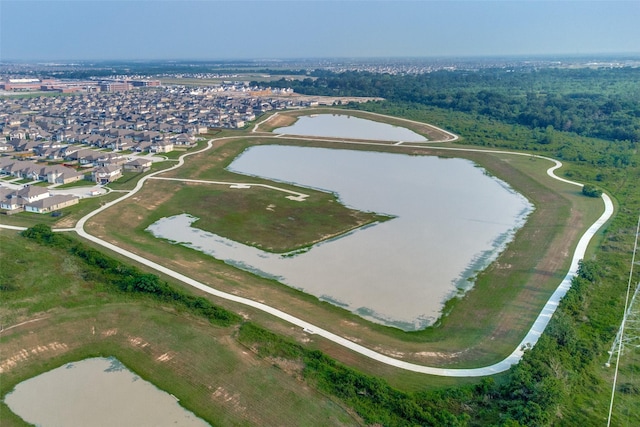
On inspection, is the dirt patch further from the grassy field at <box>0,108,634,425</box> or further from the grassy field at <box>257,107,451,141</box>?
Result: the grassy field at <box>257,107,451,141</box>

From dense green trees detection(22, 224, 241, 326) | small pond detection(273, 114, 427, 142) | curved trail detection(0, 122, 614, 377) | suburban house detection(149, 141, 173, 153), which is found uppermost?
suburban house detection(149, 141, 173, 153)

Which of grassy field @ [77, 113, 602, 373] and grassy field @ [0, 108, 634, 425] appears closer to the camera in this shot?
grassy field @ [0, 108, 634, 425]

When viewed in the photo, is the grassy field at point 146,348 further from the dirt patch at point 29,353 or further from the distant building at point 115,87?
the distant building at point 115,87

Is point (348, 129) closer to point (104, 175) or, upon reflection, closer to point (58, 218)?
point (104, 175)

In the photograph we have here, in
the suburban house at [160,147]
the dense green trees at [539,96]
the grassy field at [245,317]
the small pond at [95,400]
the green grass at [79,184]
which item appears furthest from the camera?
the dense green trees at [539,96]

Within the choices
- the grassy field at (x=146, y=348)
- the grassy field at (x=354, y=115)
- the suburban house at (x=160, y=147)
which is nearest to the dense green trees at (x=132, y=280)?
the grassy field at (x=146, y=348)

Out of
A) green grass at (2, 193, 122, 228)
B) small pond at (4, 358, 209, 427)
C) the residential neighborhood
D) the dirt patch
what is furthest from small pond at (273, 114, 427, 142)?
small pond at (4, 358, 209, 427)
